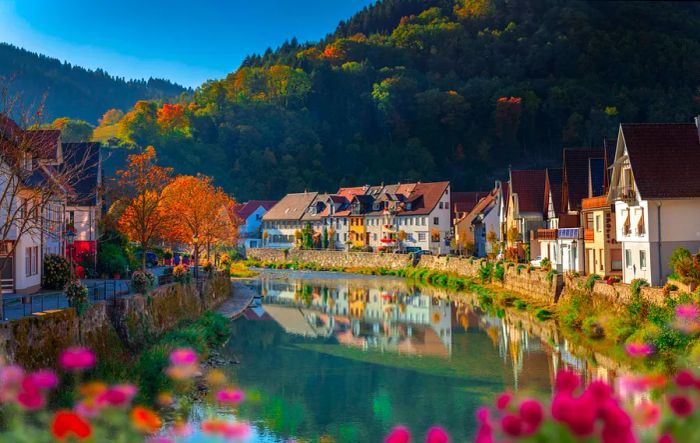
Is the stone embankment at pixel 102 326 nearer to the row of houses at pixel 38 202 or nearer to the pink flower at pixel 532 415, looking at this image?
the row of houses at pixel 38 202

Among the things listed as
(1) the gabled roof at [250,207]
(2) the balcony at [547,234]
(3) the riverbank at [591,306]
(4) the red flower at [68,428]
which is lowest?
(3) the riverbank at [591,306]

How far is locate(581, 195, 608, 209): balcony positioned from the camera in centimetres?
3958

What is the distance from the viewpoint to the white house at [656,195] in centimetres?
3278

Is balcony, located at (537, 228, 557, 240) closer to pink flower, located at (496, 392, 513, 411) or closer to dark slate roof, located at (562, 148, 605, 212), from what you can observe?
dark slate roof, located at (562, 148, 605, 212)

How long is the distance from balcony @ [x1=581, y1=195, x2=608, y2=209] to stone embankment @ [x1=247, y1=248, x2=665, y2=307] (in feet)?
13.9

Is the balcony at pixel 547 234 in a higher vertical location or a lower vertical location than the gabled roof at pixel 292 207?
lower

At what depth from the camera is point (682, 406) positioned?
4391 mm

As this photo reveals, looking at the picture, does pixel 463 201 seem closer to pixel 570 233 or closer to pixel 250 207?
pixel 250 207

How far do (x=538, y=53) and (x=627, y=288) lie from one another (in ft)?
452

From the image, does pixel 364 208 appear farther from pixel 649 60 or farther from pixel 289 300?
pixel 649 60

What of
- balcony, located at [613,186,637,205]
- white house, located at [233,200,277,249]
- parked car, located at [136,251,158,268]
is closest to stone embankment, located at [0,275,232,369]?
parked car, located at [136,251,158,268]

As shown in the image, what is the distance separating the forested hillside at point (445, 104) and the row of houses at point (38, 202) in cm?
8460

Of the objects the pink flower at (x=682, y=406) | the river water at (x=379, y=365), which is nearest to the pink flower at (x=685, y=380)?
the pink flower at (x=682, y=406)

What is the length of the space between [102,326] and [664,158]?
25.3 meters
